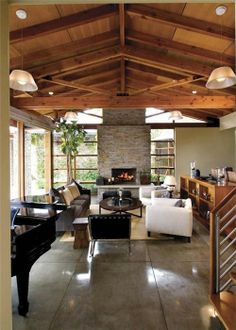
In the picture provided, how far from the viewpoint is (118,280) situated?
3.19m

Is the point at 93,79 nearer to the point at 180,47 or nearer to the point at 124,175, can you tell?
the point at 180,47

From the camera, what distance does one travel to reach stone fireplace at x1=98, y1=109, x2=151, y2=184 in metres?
9.55

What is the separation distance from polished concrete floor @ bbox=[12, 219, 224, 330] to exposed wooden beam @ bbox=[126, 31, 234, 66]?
3.69 meters

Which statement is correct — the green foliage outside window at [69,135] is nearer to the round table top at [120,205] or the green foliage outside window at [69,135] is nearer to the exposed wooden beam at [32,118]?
the exposed wooden beam at [32,118]

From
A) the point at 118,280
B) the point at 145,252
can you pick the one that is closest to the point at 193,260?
the point at 145,252

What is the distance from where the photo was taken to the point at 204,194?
19.1 feet

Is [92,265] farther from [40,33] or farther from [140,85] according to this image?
[140,85]

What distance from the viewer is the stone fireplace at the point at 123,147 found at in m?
9.55

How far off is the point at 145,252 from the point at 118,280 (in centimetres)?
104

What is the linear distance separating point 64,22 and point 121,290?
163 inches

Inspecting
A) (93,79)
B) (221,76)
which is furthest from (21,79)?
(93,79)

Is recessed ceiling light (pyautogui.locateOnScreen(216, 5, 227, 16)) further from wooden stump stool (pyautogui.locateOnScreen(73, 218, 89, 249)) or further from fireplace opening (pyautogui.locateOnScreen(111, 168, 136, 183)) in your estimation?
fireplace opening (pyautogui.locateOnScreen(111, 168, 136, 183))

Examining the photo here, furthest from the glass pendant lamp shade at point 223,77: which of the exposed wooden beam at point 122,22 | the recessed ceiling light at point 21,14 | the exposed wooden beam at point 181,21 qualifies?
the recessed ceiling light at point 21,14

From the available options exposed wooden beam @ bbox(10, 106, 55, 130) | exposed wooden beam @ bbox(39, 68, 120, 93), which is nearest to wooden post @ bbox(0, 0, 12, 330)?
exposed wooden beam @ bbox(10, 106, 55, 130)
